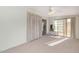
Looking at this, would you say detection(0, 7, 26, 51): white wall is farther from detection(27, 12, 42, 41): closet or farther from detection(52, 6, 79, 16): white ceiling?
detection(52, 6, 79, 16): white ceiling

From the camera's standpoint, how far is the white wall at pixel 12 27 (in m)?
3.52

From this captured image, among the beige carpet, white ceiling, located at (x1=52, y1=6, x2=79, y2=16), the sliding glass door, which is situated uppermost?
white ceiling, located at (x1=52, y1=6, x2=79, y2=16)

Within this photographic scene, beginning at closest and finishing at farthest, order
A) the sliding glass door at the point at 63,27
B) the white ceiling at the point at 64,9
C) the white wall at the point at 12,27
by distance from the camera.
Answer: the white wall at the point at 12,27 < the white ceiling at the point at 64,9 < the sliding glass door at the point at 63,27

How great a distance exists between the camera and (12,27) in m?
4.02

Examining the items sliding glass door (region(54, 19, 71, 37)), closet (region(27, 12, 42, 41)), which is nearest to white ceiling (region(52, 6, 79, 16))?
sliding glass door (region(54, 19, 71, 37))

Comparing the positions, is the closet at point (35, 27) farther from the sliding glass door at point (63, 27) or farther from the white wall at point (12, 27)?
the sliding glass door at point (63, 27)

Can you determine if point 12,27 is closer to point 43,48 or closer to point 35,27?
point 43,48

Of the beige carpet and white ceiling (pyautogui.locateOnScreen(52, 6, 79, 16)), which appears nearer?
the beige carpet

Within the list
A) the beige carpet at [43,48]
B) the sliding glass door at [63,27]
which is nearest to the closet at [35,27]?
the beige carpet at [43,48]

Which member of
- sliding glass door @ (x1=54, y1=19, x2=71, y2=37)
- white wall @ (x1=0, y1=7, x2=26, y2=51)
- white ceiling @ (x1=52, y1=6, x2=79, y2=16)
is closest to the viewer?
white wall @ (x1=0, y1=7, x2=26, y2=51)

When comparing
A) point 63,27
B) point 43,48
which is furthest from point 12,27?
point 63,27

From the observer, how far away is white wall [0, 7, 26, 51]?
352cm

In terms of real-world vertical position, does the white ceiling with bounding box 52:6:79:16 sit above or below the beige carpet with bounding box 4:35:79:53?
above
